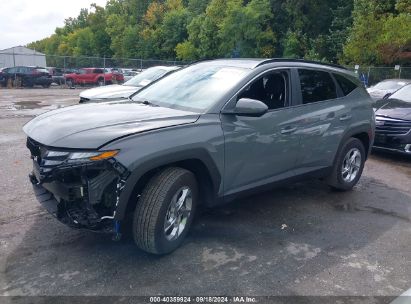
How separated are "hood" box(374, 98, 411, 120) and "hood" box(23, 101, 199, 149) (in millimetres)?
5335

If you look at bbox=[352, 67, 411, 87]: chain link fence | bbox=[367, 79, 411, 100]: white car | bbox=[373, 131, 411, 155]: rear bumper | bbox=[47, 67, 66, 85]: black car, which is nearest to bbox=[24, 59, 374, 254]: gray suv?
bbox=[373, 131, 411, 155]: rear bumper

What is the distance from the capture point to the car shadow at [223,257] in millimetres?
3186

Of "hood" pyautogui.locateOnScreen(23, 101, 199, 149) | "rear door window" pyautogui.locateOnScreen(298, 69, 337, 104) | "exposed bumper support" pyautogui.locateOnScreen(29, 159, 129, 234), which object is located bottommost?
"exposed bumper support" pyautogui.locateOnScreen(29, 159, 129, 234)

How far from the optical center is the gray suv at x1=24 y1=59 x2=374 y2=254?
10.4 ft

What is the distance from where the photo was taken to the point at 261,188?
427 centimetres

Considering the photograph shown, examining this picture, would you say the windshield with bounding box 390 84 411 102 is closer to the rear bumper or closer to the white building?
the rear bumper

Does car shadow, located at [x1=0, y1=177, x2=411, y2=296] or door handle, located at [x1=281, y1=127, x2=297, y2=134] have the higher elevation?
door handle, located at [x1=281, y1=127, x2=297, y2=134]

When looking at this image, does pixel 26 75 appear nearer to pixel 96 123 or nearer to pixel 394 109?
pixel 394 109

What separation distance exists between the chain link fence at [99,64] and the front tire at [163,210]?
2324 centimetres

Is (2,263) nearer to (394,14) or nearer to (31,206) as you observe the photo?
(31,206)

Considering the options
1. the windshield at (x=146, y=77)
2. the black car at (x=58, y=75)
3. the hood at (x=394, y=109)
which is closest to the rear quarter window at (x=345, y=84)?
the hood at (x=394, y=109)

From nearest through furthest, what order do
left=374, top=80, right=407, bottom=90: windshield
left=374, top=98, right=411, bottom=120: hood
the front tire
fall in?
the front tire
left=374, top=98, right=411, bottom=120: hood
left=374, top=80, right=407, bottom=90: windshield

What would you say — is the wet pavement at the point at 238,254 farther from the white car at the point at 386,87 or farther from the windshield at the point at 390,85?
the windshield at the point at 390,85

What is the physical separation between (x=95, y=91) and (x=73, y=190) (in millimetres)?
6603
